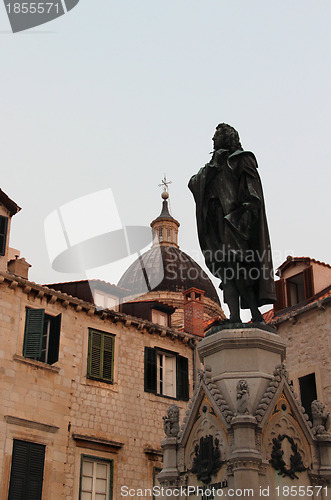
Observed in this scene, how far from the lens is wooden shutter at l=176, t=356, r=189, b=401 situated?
87.9ft

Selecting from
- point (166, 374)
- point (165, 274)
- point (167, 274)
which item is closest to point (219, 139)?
point (166, 374)

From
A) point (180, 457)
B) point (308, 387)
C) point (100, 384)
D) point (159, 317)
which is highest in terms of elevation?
point (159, 317)

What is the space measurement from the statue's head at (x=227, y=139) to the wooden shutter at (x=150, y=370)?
17.7 metres

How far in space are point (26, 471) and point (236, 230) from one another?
50.2 feet

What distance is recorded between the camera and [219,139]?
937 cm

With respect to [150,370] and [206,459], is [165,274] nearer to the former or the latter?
[150,370]

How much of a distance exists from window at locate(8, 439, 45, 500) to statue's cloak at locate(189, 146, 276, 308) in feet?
47.1

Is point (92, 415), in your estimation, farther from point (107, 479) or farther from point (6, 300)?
point (6, 300)

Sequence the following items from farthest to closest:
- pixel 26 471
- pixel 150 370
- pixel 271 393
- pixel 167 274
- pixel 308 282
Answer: pixel 167 274
pixel 150 370
pixel 308 282
pixel 26 471
pixel 271 393

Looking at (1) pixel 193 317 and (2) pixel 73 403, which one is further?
(1) pixel 193 317

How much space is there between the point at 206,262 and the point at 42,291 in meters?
15.4

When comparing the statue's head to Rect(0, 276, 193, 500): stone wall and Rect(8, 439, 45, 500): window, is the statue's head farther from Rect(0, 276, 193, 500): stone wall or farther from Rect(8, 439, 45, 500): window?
Rect(8, 439, 45, 500): window

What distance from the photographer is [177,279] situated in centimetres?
6334

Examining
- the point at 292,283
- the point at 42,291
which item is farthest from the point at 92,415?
the point at 292,283
